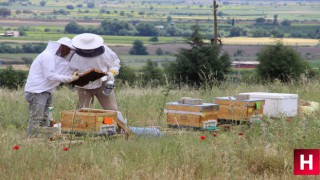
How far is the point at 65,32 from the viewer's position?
374 feet

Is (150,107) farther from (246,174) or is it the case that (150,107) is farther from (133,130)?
(246,174)

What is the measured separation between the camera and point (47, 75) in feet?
36.1

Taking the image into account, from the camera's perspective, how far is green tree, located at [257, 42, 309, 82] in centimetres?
4734

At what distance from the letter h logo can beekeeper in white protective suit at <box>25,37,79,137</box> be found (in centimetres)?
365

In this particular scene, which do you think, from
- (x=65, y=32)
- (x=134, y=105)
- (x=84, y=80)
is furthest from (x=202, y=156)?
(x=65, y=32)

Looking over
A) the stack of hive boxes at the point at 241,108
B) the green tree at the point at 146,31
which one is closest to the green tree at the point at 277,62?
the stack of hive boxes at the point at 241,108

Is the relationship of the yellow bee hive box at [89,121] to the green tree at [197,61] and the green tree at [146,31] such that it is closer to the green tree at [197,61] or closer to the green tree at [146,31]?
the green tree at [197,61]

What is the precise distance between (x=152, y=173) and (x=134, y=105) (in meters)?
A: 6.43

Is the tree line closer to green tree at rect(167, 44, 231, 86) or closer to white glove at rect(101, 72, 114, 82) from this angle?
green tree at rect(167, 44, 231, 86)

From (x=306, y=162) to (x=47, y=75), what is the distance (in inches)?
167

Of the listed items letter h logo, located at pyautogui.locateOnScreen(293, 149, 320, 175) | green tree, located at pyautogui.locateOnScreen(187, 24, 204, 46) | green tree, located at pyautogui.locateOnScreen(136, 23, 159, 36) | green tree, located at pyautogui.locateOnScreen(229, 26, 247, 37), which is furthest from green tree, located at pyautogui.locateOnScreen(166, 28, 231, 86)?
green tree, located at pyautogui.locateOnScreen(136, 23, 159, 36)

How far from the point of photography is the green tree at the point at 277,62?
4734cm

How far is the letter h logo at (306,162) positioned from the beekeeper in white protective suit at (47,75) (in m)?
3.65

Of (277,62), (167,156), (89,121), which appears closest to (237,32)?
(277,62)
